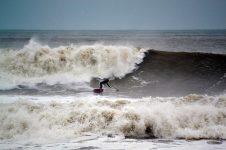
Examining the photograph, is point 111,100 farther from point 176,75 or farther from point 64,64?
point 64,64

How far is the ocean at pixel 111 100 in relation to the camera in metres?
9.43

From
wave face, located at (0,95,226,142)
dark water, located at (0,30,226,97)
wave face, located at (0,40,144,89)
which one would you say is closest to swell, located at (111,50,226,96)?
dark water, located at (0,30,226,97)

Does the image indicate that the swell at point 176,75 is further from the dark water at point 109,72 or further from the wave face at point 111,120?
the wave face at point 111,120

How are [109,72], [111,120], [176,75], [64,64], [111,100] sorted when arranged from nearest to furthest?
[111,120] < [111,100] < [176,75] < [109,72] < [64,64]

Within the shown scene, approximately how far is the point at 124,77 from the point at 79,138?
859 cm

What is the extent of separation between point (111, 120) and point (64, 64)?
8.86 m

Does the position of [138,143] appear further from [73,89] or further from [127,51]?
[127,51]

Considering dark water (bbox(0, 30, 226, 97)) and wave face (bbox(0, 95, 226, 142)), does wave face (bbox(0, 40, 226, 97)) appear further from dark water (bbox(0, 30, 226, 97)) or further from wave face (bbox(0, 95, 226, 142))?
wave face (bbox(0, 95, 226, 142))

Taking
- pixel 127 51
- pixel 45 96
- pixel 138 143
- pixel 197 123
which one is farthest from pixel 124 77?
pixel 138 143

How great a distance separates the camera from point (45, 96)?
14.3 meters

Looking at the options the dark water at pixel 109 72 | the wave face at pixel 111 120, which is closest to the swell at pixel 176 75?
the dark water at pixel 109 72

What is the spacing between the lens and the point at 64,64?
18562 millimetres

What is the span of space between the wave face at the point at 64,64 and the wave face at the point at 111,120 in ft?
19.6

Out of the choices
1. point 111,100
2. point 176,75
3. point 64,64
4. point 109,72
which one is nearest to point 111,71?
point 109,72
